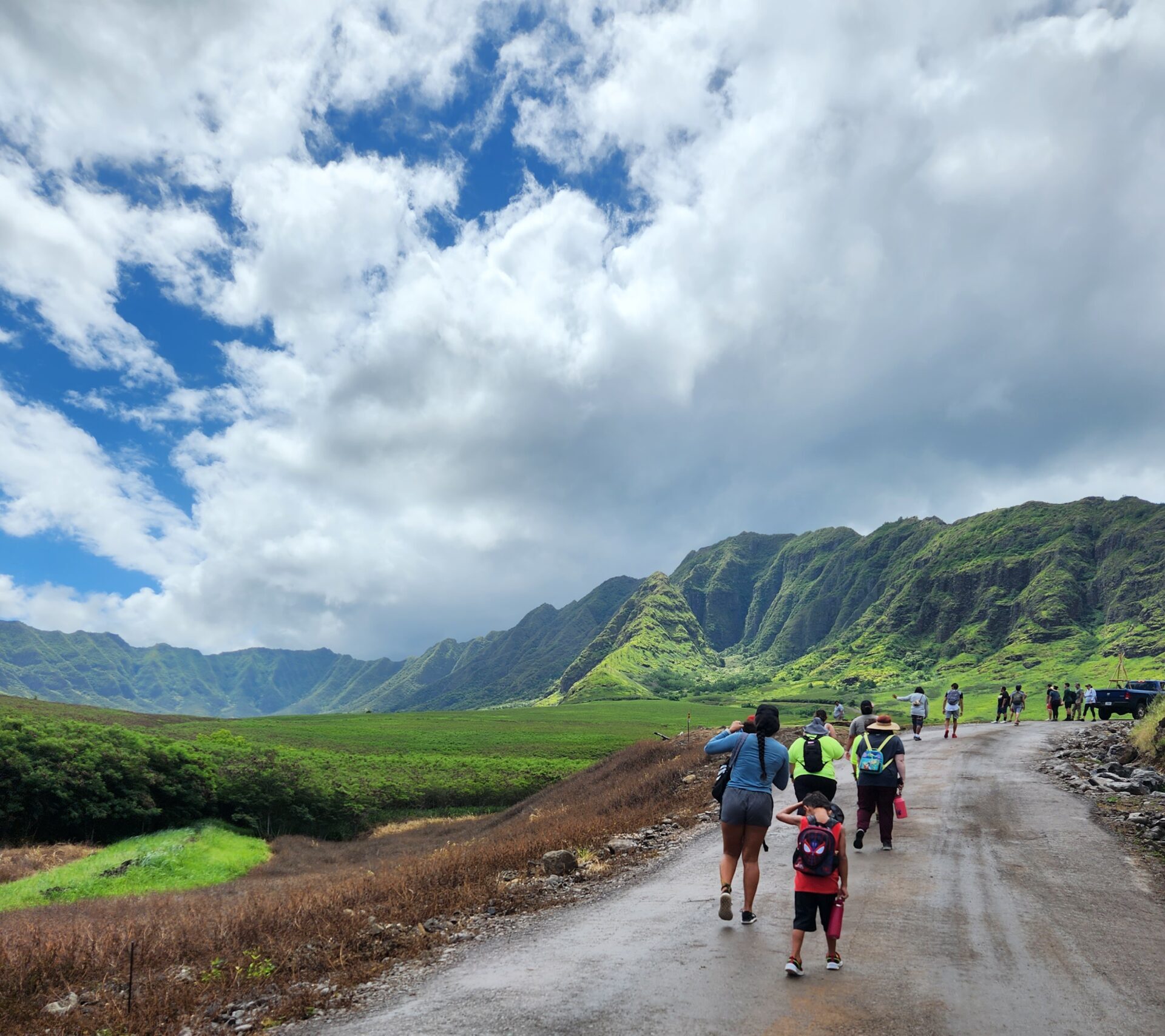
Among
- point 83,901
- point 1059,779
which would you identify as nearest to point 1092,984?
point 1059,779

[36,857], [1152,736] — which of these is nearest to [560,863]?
[1152,736]

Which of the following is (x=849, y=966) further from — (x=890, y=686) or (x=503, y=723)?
(x=890, y=686)

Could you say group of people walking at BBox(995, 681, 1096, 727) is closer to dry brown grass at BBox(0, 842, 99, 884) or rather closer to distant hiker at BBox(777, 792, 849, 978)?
distant hiker at BBox(777, 792, 849, 978)

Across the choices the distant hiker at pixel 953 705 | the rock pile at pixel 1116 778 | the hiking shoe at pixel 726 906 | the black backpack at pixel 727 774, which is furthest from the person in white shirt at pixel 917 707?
the hiking shoe at pixel 726 906

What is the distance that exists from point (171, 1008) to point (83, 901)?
2280 cm

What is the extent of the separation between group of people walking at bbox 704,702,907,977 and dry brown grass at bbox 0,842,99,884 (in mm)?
38750

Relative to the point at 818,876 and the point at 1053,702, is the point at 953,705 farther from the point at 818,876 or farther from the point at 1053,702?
the point at 818,876

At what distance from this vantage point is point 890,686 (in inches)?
7707

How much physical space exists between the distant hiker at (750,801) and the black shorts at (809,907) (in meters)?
1.30

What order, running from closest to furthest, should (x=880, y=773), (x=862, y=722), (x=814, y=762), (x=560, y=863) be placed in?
(x=814, y=762) → (x=880, y=773) → (x=560, y=863) → (x=862, y=722)

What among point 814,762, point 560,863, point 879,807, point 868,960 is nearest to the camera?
point 868,960

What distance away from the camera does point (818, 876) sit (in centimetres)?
717

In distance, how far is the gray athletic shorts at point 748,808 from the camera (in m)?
8.58

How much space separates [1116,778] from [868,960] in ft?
51.7
